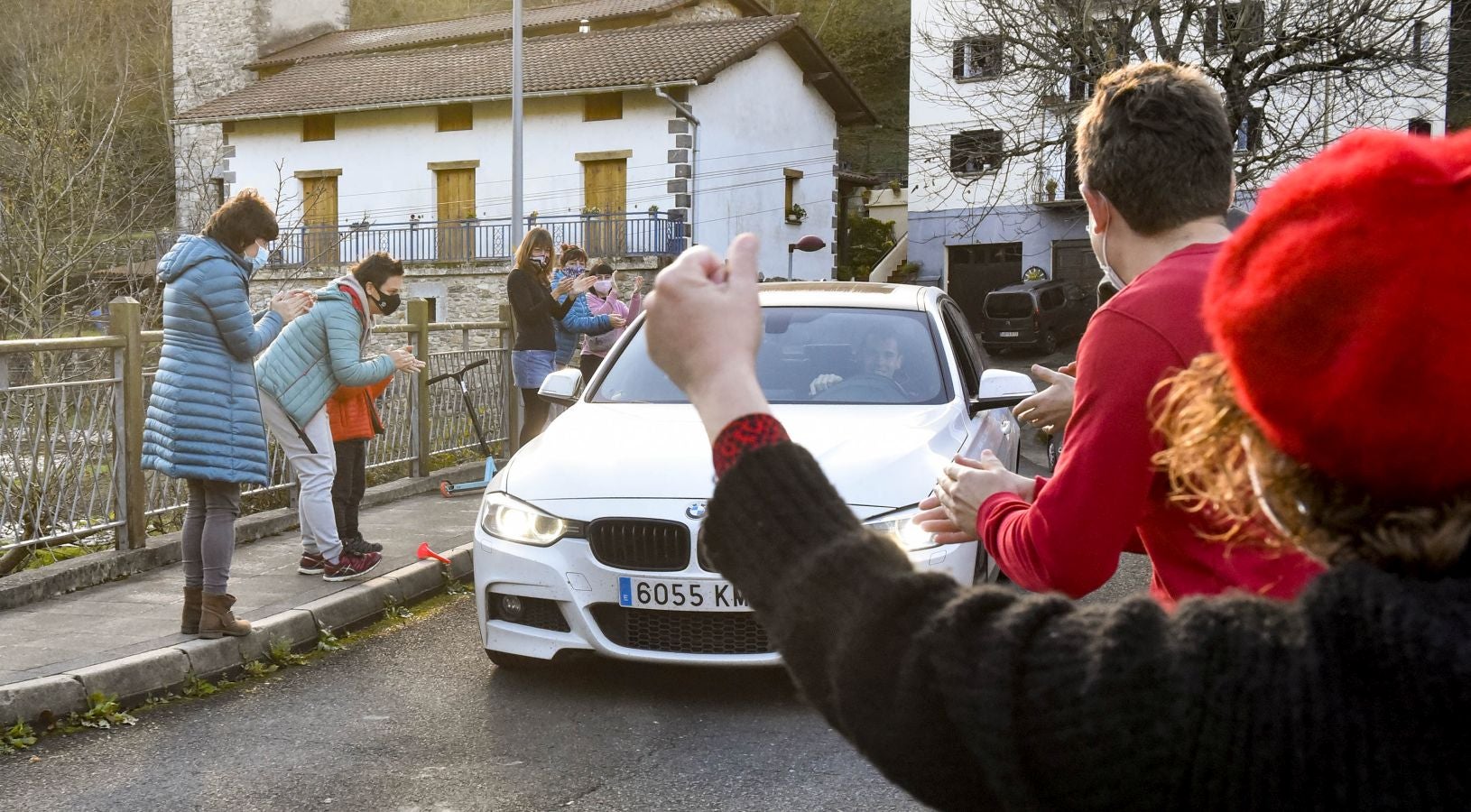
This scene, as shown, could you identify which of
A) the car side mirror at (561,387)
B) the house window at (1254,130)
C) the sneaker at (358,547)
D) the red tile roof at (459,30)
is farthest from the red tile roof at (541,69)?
the car side mirror at (561,387)

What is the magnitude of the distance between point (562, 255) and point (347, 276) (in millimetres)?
4949

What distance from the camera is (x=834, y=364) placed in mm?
6652

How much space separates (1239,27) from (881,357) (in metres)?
15.8

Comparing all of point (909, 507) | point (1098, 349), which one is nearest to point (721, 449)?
point (1098, 349)

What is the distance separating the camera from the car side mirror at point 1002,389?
595 centimetres

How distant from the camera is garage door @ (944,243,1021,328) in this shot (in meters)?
41.8

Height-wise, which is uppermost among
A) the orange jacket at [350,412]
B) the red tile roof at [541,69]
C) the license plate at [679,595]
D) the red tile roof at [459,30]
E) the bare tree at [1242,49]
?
the red tile roof at [459,30]

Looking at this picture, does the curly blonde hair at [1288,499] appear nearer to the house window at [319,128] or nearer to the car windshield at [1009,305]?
the car windshield at [1009,305]

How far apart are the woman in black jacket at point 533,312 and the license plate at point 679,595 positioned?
5.45 m

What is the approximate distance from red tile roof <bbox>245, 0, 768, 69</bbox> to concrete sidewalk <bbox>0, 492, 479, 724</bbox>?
36.8 meters

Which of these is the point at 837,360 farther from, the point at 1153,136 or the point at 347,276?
the point at 1153,136

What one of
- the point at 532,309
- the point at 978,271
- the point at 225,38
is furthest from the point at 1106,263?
the point at 225,38

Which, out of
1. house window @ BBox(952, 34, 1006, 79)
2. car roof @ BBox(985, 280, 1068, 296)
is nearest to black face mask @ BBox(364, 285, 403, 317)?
house window @ BBox(952, 34, 1006, 79)

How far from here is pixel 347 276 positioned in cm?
721
